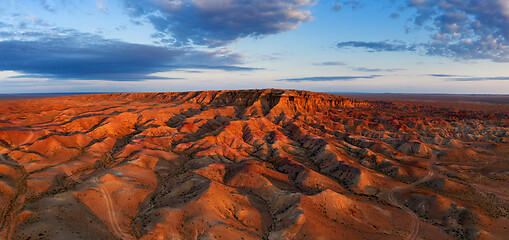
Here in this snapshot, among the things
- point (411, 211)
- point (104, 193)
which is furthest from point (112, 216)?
point (411, 211)

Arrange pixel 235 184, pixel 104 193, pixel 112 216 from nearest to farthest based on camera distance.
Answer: pixel 112 216
pixel 104 193
pixel 235 184

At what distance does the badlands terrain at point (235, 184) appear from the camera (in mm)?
43656

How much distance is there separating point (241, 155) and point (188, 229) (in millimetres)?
48111

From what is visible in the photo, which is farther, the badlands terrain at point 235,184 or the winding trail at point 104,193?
the badlands terrain at point 235,184

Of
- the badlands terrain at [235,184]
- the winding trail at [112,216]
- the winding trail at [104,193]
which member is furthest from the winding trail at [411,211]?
the winding trail at [104,193]

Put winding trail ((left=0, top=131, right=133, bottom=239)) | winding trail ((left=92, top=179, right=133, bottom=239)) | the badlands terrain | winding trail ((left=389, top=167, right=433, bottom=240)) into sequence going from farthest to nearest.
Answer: winding trail ((left=389, top=167, right=433, bottom=240)), the badlands terrain, winding trail ((left=0, top=131, right=133, bottom=239)), winding trail ((left=92, top=179, right=133, bottom=239))

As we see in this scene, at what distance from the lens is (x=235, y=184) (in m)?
63.3

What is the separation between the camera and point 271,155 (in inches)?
3565

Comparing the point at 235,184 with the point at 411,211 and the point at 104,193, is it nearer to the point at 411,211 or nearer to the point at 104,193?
the point at 104,193

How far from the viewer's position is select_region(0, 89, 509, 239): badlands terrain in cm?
4366

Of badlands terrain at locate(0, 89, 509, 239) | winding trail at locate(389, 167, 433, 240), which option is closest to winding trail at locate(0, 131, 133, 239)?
badlands terrain at locate(0, 89, 509, 239)

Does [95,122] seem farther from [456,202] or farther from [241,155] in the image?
[456,202]

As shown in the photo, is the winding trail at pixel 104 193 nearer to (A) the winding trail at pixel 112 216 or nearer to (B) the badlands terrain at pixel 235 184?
(A) the winding trail at pixel 112 216

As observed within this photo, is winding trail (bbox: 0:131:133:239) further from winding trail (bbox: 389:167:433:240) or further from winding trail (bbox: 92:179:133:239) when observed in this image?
winding trail (bbox: 389:167:433:240)
